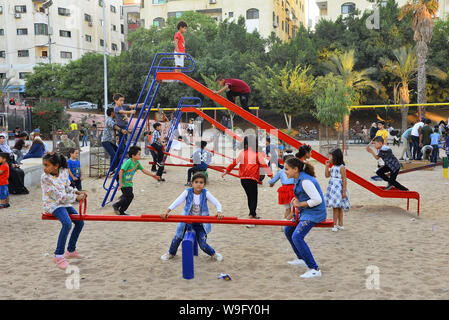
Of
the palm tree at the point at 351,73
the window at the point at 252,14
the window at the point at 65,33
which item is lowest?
the palm tree at the point at 351,73

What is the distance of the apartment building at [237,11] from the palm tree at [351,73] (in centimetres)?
1989

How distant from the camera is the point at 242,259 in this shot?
5.86 meters

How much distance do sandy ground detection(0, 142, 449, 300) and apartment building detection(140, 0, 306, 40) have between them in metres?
50.1

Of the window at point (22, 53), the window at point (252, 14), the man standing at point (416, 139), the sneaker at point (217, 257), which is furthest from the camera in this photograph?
the window at point (252, 14)

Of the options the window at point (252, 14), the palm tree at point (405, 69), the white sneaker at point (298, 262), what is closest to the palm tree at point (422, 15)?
the palm tree at point (405, 69)

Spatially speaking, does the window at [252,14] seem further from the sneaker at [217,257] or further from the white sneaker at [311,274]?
the white sneaker at [311,274]

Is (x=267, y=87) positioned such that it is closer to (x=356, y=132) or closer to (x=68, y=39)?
(x=356, y=132)

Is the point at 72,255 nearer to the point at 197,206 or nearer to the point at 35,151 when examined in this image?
the point at 197,206

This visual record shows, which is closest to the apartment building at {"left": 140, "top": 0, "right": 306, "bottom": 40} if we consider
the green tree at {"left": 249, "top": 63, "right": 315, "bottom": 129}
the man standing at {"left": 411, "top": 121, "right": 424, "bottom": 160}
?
the green tree at {"left": 249, "top": 63, "right": 315, "bottom": 129}

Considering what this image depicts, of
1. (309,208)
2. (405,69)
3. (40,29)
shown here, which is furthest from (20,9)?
(309,208)

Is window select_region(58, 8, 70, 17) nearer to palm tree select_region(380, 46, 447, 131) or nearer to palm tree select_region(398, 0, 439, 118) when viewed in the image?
palm tree select_region(380, 46, 447, 131)

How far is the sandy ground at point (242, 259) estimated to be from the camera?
464 cm

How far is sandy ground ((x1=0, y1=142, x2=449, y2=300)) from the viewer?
464 cm

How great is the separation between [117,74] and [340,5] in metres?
32.3
